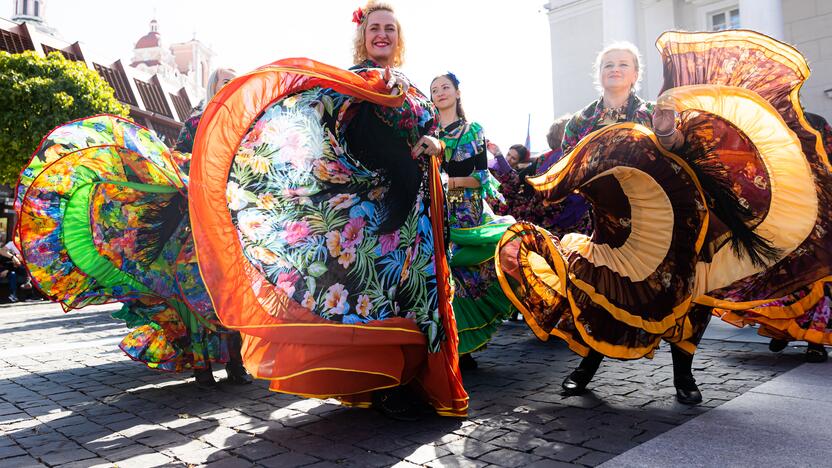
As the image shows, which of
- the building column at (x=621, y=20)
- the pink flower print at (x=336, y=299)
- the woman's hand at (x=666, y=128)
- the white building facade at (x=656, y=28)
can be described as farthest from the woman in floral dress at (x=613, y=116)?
the building column at (x=621, y=20)

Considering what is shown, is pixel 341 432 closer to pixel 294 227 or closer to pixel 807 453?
pixel 294 227

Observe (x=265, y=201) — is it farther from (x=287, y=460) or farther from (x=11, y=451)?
(x=11, y=451)

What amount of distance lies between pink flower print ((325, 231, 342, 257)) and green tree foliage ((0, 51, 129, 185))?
56.8ft

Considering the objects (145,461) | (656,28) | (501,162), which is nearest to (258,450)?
(145,461)

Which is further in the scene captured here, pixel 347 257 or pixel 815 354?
pixel 815 354

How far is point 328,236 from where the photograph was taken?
284cm

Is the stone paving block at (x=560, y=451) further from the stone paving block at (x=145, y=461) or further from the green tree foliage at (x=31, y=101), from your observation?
the green tree foliage at (x=31, y=101)

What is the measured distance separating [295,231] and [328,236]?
156 millimetres

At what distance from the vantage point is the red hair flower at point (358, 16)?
11.0 ft

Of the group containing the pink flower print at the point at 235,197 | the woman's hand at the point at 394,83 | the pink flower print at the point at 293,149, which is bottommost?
the pink flower print at the point at 235,197

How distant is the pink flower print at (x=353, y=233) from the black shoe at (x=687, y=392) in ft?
5.96

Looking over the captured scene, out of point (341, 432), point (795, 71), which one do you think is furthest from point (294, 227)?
point (795, 71)

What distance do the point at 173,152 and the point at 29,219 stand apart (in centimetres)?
98

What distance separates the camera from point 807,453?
2.29 m
